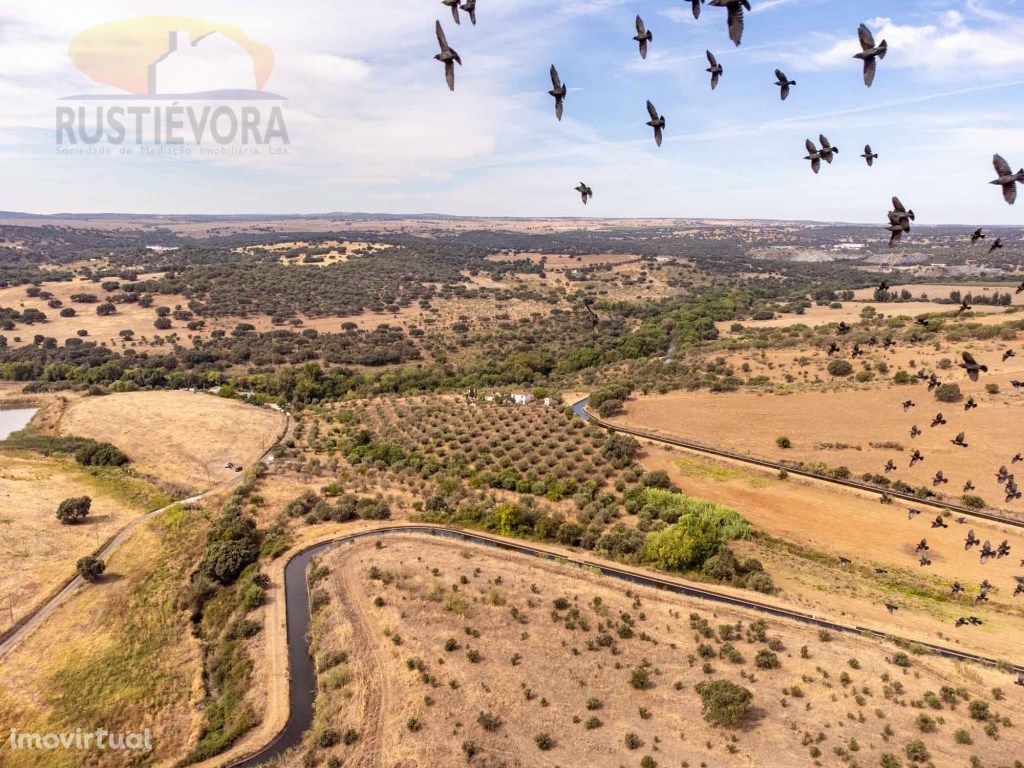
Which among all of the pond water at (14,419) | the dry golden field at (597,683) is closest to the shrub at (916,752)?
the dry golden field at (597,683)

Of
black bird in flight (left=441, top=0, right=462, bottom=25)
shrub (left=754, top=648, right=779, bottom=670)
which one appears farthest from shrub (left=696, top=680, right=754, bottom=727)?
black bird in flight (left=441, top=0, right=462, bottom=25)

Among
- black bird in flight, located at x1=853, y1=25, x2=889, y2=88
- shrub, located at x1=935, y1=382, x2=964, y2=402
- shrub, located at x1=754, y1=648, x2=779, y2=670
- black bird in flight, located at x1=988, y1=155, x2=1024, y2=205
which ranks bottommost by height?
shrub, located at x1=754, y1=648, x2=779, y2=670

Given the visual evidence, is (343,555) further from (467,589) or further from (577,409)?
(577,409)

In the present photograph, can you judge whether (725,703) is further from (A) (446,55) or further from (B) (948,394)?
(B) (948,394)

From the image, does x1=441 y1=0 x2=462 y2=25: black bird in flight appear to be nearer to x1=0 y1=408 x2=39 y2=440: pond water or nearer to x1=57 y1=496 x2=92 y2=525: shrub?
x1=57 y1=496 x2=92 y2=525: shrub

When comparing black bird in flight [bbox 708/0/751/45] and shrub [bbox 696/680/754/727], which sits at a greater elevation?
black bird in flight [bbox 708/0/751/45]

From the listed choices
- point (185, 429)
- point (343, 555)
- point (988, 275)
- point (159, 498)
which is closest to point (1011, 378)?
point (343, 555)

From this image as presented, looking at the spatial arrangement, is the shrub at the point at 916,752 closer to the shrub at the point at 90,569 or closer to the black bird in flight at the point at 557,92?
the black bird in flight at the point at 557,92
